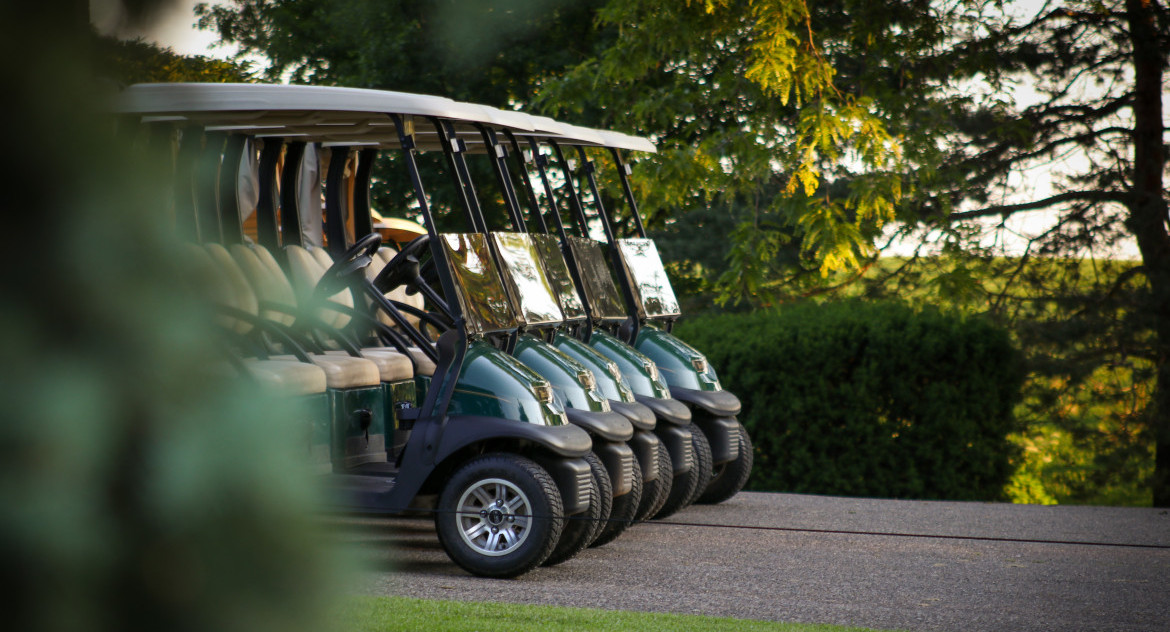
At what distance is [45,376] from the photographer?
0.71 meters

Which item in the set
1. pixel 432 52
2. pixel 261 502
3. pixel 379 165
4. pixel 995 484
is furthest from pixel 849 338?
pixel 261 502

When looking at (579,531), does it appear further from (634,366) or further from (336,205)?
(336,205)

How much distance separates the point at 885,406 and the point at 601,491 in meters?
5.46

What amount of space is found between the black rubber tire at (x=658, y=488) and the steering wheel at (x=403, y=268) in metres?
1.66

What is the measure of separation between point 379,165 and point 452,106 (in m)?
9.96

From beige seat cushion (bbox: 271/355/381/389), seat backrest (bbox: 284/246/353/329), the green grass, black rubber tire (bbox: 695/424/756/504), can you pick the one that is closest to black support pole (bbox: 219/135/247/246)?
seat backrest (bbox: 284/246/353/329)

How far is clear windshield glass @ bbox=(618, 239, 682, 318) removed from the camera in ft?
29.7

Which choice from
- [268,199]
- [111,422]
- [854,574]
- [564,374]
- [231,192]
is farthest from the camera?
[268,199]

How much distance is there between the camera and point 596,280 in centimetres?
857

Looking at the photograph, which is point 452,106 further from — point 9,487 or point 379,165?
point 379,165

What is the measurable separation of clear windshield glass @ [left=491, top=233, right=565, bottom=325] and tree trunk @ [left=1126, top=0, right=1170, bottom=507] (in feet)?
22.4

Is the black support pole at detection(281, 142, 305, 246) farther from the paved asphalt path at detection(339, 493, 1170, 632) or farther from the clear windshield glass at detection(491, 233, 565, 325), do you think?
the clear windshield glass at detection(491, 233, 565, 325)

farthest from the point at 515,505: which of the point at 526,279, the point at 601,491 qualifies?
the point at 526,279

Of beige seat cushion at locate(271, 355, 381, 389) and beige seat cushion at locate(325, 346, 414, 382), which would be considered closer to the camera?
beige seat cushion at locate(271, 355, 381, 389)
